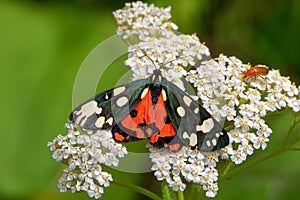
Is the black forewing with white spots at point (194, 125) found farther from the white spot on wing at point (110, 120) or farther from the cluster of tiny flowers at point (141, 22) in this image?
the cluster of tiny flowers at point (141, 22)

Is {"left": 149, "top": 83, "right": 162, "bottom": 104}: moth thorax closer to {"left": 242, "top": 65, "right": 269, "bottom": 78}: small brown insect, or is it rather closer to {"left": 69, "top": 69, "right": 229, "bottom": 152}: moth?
{"left": 69, "top": 69, "right": 229, "bottom": 152}: moth

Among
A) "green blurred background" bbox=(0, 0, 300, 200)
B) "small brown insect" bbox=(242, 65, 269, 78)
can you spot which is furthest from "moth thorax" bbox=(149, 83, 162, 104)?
"green blurred background" bbox=(0, 0, 300, 200)

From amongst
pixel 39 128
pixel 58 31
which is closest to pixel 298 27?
pixel 58 31

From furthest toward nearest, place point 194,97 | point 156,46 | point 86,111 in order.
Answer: point 156,46
point 194,97
point 86,111

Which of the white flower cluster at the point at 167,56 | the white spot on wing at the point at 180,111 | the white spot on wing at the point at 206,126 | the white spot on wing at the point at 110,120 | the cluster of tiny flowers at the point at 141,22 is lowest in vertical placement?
the white spot on wing at the point at 206,126

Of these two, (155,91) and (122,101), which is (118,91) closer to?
(122,101)

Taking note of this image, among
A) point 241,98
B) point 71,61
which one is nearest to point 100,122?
point 241,98

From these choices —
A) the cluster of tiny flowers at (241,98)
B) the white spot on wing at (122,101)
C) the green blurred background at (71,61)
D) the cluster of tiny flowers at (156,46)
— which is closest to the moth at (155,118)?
the white spot on wing at (122,101)
